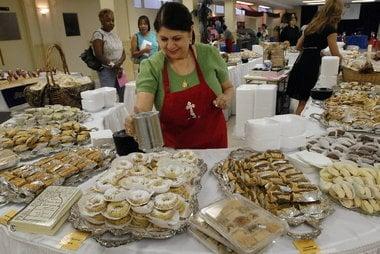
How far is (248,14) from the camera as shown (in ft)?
49.2

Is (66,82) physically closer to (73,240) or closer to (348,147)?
(73,240)

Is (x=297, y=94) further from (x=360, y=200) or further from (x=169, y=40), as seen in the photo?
(x=360, y=200)

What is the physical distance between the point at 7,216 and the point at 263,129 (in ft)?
3.48

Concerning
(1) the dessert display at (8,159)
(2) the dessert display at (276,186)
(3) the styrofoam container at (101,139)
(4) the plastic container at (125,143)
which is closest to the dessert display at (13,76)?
(1) the dessert display at (8,159)

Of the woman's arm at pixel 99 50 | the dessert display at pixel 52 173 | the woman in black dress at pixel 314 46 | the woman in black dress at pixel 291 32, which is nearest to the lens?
the dessert display at pixel 52 173

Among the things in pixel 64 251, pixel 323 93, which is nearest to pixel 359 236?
pixel 64 251

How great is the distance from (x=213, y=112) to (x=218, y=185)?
2.03 feet

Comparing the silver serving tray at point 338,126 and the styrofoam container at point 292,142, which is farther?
the silver serving tray at point 338,126

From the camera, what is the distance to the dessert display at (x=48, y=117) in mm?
2002

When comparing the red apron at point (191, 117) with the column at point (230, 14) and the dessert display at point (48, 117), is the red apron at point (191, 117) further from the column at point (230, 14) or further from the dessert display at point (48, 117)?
the column at point (230, 14)

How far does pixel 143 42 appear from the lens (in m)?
4.20

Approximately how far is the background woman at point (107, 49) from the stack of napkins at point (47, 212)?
2607mm

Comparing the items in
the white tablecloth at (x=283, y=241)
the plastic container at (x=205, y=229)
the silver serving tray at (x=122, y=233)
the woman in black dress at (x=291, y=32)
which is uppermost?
the woman in black dress at (x=291, y=32)

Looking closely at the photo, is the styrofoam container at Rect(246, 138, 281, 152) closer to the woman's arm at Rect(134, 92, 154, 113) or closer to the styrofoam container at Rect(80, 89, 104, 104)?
the woman's arm at Rect(134, 92, 154, 113)
